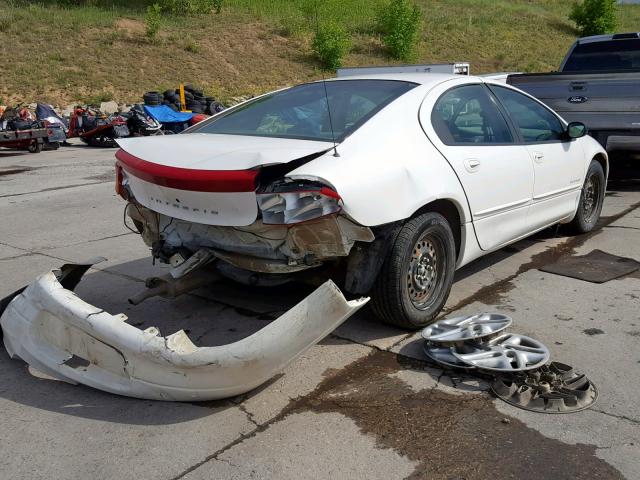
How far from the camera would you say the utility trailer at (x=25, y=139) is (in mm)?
15055

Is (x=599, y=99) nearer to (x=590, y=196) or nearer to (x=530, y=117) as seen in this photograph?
(x=590, y=196)

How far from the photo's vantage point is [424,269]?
4086mm

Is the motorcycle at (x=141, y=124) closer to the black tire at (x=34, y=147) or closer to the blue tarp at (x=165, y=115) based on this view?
the blue tarp at (x=165, y=115)

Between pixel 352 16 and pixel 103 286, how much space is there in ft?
150

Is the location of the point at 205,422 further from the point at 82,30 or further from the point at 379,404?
the point at 82,30

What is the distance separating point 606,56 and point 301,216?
9.39 m

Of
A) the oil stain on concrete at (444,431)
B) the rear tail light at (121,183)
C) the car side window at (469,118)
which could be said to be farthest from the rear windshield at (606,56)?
the oil stain on concrete at (444,431)

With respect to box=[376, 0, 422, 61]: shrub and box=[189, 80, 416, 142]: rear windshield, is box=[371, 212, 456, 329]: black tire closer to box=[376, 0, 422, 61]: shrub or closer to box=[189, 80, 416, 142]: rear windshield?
box=[189, 80, 416, 142]: rear windshield

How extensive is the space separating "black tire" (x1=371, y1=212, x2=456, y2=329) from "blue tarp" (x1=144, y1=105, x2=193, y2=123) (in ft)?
50.8

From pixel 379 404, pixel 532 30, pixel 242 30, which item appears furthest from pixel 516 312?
pixel 532 30

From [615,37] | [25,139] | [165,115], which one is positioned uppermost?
[615,37]

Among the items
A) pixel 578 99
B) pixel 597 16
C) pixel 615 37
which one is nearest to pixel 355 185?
pixel 578 99

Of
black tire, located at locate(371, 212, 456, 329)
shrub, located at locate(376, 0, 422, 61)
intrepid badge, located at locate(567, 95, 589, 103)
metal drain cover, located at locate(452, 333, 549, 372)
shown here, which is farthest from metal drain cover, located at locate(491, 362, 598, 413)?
shrub, located at locate(376, 0, 422, 61)

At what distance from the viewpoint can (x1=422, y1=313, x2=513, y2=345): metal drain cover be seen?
3.68m
